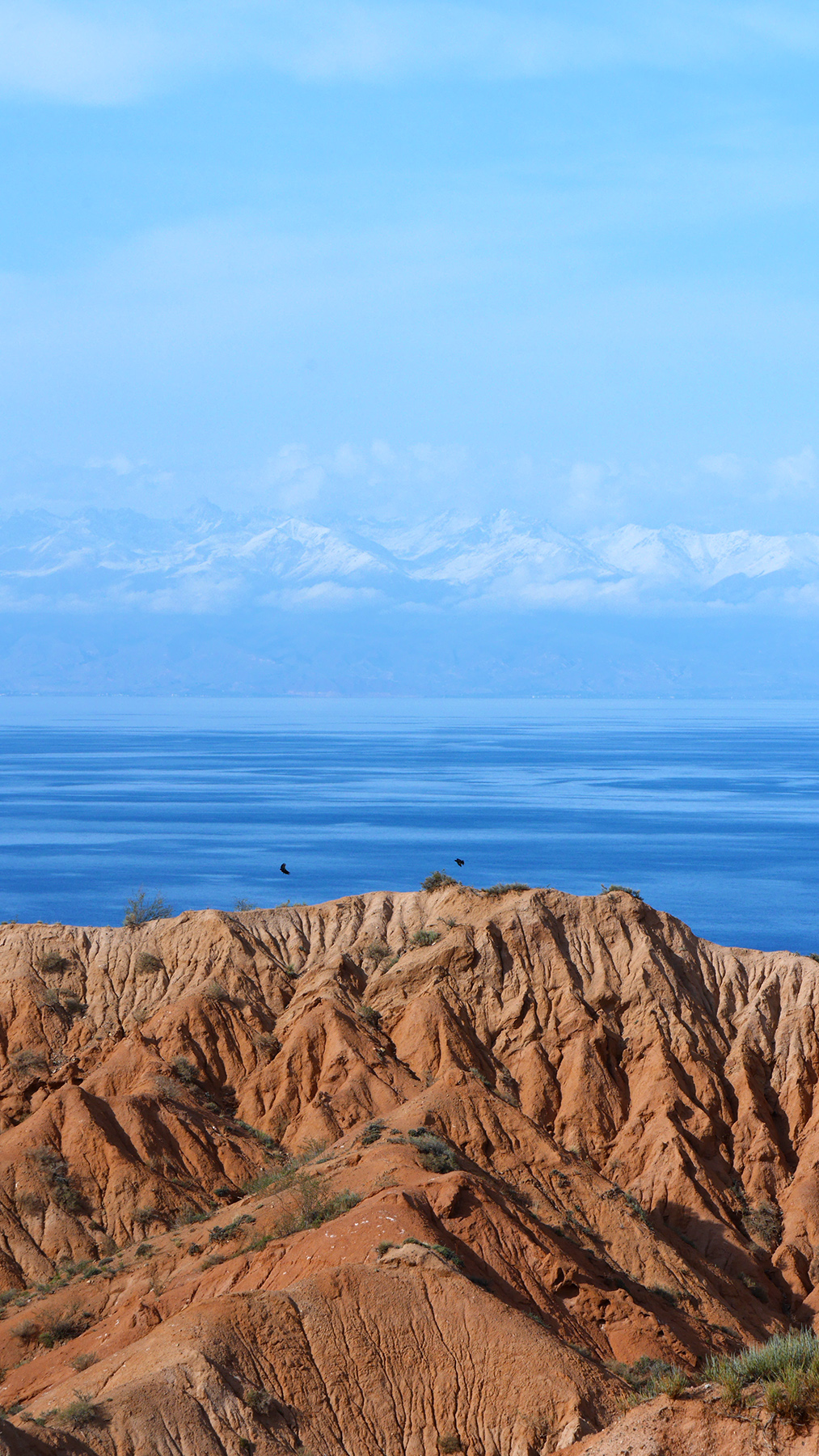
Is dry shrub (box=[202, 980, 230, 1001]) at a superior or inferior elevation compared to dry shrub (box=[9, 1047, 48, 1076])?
superior

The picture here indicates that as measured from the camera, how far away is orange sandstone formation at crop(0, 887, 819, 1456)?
95.4ft

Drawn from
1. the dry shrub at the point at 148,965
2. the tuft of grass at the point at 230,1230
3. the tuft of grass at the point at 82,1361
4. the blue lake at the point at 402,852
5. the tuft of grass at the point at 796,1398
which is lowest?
the tuft of grass at the point at 82,1361

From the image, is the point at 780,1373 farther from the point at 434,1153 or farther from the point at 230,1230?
the point at 230,1230

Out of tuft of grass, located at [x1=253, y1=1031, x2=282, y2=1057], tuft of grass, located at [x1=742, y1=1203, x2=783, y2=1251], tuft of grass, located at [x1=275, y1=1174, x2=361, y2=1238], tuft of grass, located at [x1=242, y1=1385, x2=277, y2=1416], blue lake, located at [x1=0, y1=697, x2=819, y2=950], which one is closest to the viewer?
tuft of grass, located at [x1=242, y1=1385, x2=277, y2=1416]

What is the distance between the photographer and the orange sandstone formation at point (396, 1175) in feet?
95.4

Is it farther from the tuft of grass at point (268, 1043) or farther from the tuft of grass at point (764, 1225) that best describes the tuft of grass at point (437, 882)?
the tuft of grass at point (764, 1225)

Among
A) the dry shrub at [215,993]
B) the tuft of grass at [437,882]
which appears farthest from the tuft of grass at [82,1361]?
the tuft of grass at [437,882]

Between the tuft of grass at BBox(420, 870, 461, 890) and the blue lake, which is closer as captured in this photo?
the tuft of grass at BBox(420, 870, 461, 890)

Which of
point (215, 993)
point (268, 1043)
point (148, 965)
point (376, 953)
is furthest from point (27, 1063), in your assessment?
point (376, 953)

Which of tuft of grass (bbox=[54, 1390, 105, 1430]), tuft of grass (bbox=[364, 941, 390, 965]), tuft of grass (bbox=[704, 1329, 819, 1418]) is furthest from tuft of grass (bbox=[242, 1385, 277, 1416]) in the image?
tuft of grass (bbox=[364, 941, 390, 965])

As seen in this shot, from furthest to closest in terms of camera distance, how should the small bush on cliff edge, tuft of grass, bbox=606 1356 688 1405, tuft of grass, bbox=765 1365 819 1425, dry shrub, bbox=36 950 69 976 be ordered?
the small bush on cliff edge → dry shrub, bbox=36 950 69 976 → tuft of grass, bbox=606 1356 688 1405 → tuft of grass, bbox=765 1365 819 1425

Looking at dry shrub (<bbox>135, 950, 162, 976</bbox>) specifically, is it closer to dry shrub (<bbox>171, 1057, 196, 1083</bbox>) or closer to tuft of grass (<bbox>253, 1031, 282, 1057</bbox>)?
tuft of grass (<bbox>253, 1031, 282, 1057</bbox>)

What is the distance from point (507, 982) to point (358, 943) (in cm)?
726

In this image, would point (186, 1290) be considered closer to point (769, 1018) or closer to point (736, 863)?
point (769, 1018)
